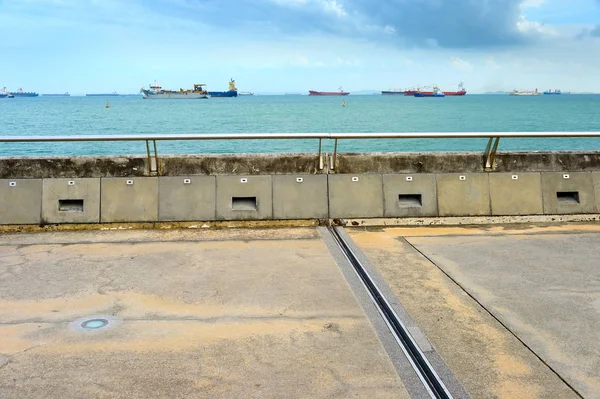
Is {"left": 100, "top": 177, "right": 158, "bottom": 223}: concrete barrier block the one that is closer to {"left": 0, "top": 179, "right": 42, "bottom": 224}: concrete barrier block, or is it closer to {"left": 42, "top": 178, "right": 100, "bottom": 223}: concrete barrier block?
{"left": 42, "top": 178, "right": 100, "bottom": 223}: concrete barrier block

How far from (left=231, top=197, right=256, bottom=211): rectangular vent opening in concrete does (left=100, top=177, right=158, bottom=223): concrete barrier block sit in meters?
1.32

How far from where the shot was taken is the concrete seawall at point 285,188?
952cm

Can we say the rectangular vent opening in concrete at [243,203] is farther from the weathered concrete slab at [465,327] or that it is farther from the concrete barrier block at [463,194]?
the concrete barrier block at [463,194]

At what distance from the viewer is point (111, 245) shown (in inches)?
330

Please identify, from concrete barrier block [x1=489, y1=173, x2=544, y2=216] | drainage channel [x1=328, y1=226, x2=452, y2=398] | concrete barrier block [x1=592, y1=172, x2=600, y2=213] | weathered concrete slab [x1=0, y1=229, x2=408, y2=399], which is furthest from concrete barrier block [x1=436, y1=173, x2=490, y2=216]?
drainage channel [x1=328, y1=226, x2=452, y2=398]

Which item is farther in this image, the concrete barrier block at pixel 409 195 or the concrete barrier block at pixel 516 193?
the concrete barrier block at pixel 516 193

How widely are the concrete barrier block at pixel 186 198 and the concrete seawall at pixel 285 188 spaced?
0.02m

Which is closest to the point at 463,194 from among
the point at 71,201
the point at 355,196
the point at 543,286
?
the point at 355,196

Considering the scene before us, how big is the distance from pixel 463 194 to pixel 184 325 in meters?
6.09

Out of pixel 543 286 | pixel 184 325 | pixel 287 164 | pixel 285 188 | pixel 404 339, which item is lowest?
pixel 404 339

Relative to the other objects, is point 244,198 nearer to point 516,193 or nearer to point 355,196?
point 355,196

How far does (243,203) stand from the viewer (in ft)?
32.1

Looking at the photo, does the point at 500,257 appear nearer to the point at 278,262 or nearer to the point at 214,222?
the point at 278,262

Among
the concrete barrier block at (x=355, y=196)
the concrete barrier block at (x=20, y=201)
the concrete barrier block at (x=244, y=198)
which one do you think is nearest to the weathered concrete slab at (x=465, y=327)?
the concrete barrier block at (x=355, y=196)
